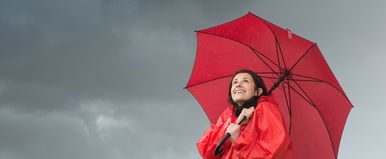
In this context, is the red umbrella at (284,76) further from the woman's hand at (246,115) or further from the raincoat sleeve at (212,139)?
the woman's hand at (246,115)

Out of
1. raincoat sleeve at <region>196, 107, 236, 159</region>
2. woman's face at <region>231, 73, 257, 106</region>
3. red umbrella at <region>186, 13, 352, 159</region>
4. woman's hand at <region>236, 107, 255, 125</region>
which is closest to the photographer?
woman's hand at <region>236, 107, 255, 125</region>

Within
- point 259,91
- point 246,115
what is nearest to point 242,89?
point 259,91

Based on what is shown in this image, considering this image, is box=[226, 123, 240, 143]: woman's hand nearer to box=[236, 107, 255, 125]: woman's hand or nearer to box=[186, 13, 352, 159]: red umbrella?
box=[236, 107, 255, 125]: woman's hand

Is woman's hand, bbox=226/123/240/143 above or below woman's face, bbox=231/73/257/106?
below

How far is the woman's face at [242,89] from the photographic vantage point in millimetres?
5617

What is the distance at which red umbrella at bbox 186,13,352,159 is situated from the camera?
256 inches

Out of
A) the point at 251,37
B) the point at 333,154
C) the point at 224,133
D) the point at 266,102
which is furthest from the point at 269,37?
the point at 333,154

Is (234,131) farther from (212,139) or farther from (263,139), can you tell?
(212,139)

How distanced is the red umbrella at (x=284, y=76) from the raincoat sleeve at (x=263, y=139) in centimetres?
157

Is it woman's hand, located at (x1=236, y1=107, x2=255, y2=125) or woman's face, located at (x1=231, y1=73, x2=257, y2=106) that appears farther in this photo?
woman's face, located at (x1=231, y1=73, x2=257, y2=106)

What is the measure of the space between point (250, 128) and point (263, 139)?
0.22 meters

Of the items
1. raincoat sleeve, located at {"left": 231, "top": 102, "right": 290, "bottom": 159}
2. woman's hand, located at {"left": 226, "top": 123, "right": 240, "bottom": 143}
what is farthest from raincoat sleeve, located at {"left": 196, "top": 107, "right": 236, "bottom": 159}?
raincoat sleeve, located at {"left": 231, "top": 102, "right": 290, "bottom": 159}

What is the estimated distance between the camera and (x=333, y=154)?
7.10m

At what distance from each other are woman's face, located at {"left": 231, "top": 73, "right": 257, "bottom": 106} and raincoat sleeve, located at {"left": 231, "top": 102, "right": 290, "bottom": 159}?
0.56 m
